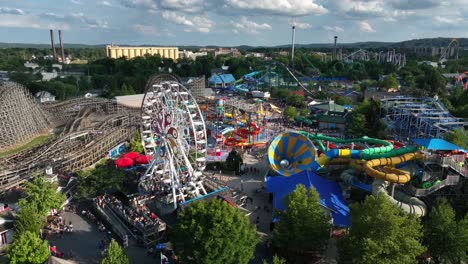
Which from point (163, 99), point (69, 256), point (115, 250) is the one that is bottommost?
point (69, 256)

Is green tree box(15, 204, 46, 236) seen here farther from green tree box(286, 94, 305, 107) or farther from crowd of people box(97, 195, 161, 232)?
green tree box(286, 94, 305, 107)

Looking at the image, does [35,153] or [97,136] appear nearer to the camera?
[35,153]

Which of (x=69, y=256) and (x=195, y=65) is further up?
(x=195, y=65)

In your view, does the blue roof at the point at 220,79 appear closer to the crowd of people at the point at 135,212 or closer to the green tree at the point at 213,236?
the crowd of people at the point at 135,212

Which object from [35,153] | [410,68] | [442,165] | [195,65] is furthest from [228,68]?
[442,165]

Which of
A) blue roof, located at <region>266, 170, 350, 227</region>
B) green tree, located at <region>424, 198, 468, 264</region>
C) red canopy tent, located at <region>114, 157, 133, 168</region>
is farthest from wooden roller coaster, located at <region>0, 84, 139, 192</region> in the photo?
green tree, located at <region>424, 198, 468, 264</region>

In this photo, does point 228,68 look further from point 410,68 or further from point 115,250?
point 115,250
